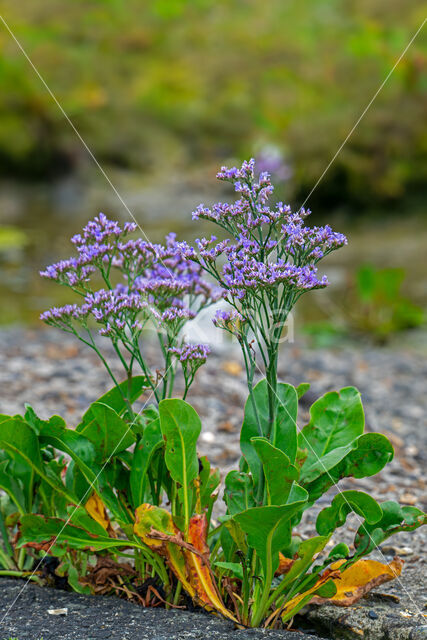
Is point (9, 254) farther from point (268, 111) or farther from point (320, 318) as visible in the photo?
point (268, 111)

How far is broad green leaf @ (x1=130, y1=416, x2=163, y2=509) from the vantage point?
6.12 feet

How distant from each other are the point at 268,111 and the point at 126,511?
48.5 ft

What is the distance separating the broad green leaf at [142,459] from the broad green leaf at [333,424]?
0.40 metres

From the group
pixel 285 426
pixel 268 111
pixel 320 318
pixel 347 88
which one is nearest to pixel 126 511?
pixel 285 426

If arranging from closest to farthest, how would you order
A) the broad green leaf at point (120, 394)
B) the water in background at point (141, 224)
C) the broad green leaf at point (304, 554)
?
the broad green leaf at point (304, 554) < the broad green leaf at point (120, 394) < the water in background at point (141, 224)

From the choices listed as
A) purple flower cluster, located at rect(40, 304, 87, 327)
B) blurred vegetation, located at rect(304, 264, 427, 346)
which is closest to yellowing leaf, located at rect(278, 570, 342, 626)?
purple flower cluster, located at rect(40, 304, 87, 327)

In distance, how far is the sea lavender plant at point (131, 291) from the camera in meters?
1.84

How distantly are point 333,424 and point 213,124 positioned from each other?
14.4 m

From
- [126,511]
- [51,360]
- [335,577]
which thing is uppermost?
[51,360]

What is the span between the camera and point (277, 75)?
16688mm

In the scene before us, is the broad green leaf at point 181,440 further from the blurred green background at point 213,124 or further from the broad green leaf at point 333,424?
the blurred green background at point 213,124

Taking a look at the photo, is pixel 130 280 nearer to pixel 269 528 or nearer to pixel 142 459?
pixel 142 459

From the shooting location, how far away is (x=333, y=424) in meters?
2.01

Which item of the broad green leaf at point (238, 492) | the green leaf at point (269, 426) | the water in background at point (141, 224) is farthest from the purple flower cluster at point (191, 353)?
the water in background at point (141, 224)
